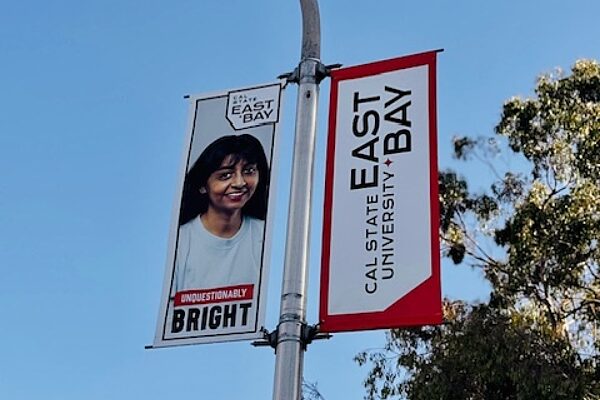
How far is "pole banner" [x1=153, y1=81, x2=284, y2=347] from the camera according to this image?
18.5 ft

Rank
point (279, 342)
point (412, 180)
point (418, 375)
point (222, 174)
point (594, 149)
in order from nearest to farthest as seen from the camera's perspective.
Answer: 1. point (279, 342)
2. point (412, 180)
3. point (222, 174)
4. point (418, 375)
5. point (594, 149)

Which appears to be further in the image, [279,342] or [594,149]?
[594,149]

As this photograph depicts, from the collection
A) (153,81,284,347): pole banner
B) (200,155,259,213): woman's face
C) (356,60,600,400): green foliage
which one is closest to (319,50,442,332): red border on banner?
(153,81,284,347): pole banner

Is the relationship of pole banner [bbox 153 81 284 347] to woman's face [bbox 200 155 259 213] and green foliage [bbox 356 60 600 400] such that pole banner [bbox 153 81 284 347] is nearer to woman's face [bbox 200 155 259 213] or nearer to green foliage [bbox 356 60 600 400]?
woman's face [bbox 200 155 259 213]

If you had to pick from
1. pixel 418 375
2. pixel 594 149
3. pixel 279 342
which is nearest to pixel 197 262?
pixel 279 342

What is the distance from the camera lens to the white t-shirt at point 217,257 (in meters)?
5.75

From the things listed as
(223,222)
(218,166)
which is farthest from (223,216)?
(218,166)

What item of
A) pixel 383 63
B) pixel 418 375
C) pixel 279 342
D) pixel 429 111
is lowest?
pixel 279 342

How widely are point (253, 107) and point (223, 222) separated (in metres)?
0.88

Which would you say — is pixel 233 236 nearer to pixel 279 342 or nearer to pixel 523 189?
pixel 279 342

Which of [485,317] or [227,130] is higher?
[485,317]

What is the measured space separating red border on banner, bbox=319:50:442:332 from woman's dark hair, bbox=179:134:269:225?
0.40 metres

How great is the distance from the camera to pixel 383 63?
6348mm

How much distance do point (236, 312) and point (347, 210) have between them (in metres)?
0.87
